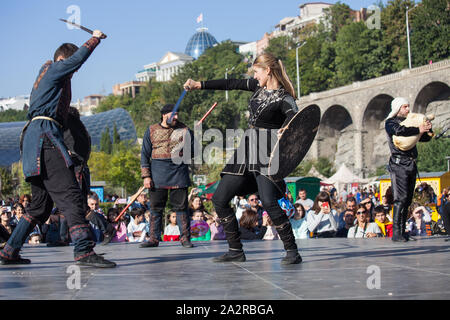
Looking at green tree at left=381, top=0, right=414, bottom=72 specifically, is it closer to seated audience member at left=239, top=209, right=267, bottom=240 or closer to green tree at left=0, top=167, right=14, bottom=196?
green tree at left=0, top=167, right=14, bottom=196

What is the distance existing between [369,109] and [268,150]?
61.7 meters

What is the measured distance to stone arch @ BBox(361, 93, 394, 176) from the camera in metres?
64.8

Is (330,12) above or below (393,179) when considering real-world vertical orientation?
above

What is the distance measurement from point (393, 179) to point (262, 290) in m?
5.06

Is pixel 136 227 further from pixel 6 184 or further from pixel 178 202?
pixel 6 184

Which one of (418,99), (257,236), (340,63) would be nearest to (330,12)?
(340,63)

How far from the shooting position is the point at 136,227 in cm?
1152

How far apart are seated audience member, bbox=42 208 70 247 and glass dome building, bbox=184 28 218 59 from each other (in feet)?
545

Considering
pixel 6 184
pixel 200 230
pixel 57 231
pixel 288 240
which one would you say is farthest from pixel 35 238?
pixel 6 184

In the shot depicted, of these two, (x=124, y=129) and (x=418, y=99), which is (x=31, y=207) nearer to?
(x=418, y=99)

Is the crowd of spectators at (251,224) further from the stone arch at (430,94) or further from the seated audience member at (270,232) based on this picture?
the stone arch at (430,94)

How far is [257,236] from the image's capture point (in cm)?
1102

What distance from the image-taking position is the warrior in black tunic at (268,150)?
5.76 metres

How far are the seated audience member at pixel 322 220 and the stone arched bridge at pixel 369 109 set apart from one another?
44207mm
